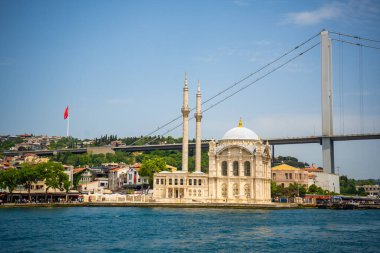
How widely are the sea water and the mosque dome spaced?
20.6m

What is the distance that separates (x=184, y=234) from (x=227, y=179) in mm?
32488

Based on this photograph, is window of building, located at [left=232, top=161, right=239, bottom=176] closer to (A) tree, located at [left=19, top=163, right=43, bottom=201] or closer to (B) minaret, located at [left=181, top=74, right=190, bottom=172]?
(B) minaret, located at [left=181, top=74, right=190, bottom=172]

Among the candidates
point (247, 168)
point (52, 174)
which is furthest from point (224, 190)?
point (52, 174)

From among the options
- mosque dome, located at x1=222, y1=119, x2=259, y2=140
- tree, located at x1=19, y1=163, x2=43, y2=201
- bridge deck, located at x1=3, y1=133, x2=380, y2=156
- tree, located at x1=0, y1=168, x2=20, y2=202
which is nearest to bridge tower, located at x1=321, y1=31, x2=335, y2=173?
bridge deck, located at x1=3, y1=133, x2=380, y2=156

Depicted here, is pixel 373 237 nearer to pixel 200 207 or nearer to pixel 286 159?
pixel 200 207

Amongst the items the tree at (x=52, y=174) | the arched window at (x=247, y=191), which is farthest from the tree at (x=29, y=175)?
the arched window at (x=247, y=191)

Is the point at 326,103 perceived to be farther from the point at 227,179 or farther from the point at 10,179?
the point at 10,179

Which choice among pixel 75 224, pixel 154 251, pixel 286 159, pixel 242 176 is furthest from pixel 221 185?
pixel 286 159

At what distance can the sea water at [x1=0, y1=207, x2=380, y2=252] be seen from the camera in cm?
3138

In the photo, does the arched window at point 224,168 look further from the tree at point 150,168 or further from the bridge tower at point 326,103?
the bridge tower at point 326,103

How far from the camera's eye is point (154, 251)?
30.1m

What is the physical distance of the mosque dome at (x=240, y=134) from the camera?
7100cm

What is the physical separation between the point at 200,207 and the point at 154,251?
114ft

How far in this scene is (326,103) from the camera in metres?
86.3
